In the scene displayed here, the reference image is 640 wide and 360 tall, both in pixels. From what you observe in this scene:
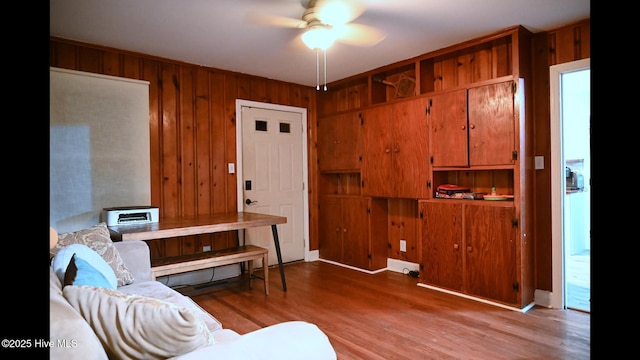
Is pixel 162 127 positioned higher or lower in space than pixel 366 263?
higher

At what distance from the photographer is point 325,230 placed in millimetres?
4750

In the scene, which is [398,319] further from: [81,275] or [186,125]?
[186,125]

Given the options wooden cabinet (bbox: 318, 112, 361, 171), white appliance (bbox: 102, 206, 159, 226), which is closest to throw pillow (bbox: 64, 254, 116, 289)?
white appliance (bbox: 102, 206, 159, 226)

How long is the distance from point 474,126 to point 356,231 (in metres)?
1.87

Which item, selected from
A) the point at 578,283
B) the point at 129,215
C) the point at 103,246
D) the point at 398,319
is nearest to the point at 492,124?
the point at 398,319

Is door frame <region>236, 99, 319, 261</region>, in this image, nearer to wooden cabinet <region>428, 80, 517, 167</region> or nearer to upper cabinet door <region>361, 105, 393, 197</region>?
upper cabinet door <region>361, 105, 393, 197</region>

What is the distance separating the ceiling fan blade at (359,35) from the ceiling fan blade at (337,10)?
0.17m

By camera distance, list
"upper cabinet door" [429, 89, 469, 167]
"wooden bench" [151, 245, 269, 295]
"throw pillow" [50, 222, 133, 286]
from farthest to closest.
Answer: "upper cabinet door" [429, 89, 469, 167]
"wooden bench" [151, 245, 269, 295]
"throw pillow" [50, 222, 133, 286]

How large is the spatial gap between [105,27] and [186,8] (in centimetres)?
82

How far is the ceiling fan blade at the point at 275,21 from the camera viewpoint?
263 centimetres

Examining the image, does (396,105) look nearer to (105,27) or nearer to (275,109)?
(275,109)

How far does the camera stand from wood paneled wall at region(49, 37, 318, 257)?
3320mm
